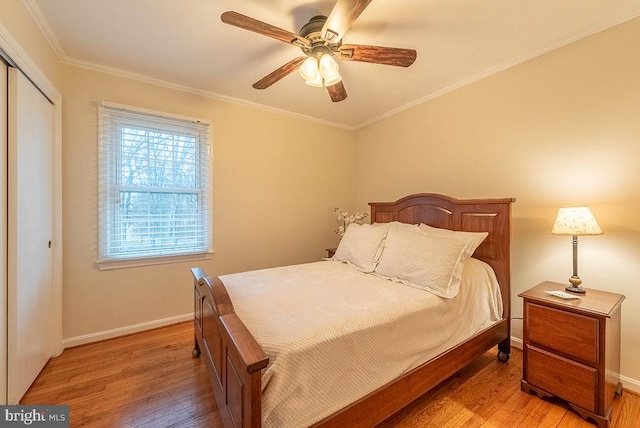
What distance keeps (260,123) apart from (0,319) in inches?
107

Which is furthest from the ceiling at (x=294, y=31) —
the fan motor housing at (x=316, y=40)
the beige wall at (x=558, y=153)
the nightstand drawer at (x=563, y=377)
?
the nightstand drawer at (x=563, y=377)

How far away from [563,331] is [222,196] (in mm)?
3128

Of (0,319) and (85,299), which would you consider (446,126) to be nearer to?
(0,319)

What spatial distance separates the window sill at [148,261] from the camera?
2.46 metres

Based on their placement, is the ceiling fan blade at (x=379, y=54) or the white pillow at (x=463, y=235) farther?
the white pillow at (x=463, y=235)

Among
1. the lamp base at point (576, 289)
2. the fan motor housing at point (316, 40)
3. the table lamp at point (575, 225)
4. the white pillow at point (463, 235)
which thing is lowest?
the lamp base at point (576, 289)

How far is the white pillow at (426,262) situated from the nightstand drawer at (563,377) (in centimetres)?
67

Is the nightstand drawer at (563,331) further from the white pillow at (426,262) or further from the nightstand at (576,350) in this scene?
the white pillow at (426,262)

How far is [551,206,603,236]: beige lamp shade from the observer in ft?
5.46

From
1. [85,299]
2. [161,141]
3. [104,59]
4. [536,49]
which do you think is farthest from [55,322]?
[536,49]

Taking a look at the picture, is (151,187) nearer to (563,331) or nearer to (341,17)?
(341,17)

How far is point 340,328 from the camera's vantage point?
1.26 m

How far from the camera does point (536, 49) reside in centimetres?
213

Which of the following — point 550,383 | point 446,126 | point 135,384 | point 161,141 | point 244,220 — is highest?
point 446,126
